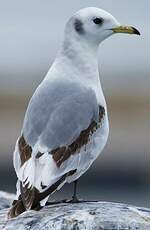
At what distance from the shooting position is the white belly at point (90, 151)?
1080 centimetres

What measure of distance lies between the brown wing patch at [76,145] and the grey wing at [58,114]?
0.11 ft

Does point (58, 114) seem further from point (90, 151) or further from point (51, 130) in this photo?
point (90, 151)

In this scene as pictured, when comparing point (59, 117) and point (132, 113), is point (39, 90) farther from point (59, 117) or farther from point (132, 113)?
point (132, 113)

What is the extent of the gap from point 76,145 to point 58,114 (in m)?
0.28

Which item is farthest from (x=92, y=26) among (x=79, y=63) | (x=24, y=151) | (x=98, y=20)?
(x=24, y=151)

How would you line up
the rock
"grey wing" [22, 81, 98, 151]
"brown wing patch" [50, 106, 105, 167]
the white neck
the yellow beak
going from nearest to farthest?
the rock
"brown wing patch" [50, 106, 105, 167]
"grey wing" [22, 81, 98, 151]
the white neck
the yellow beak

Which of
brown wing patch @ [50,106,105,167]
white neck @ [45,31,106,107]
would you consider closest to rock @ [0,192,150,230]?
brown wing patch @ [50,106,105,167]

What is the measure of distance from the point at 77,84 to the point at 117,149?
1952cm

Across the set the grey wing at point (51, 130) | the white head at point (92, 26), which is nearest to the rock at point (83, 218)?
the grey wing at point (51, 130)

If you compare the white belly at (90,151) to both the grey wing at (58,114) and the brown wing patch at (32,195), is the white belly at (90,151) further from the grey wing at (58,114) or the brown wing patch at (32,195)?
the brown wing patch at (32,195)

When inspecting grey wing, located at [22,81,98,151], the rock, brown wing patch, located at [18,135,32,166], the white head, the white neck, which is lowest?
the rock

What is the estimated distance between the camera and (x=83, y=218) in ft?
34.2

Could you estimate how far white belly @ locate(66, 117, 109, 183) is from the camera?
10797 mm

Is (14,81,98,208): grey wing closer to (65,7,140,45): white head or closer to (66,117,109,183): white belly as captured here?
(66,117,109,183): white belly
